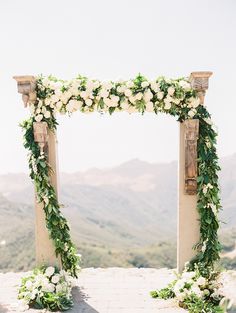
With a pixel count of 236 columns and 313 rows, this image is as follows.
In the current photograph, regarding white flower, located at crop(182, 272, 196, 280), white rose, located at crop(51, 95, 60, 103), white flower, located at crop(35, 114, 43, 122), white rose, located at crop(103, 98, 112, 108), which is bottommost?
white flower, located at crop(182, 272, 196, 280)

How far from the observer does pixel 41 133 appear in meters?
7.00

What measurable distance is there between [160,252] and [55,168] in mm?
30725

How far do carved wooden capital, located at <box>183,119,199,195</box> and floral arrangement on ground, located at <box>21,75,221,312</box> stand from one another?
3.4 inches

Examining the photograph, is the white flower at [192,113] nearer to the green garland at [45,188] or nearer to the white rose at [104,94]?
the white rose at [104,94]

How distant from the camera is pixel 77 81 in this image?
714 centimetres

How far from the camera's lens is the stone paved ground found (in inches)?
259

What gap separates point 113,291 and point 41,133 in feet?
8.65

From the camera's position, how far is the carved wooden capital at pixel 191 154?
6.83 meters

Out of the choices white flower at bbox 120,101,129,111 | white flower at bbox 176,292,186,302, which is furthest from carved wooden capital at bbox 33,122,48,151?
white flower at bbox 176,292,186,302

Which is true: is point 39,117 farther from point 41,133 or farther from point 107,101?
point 107,101

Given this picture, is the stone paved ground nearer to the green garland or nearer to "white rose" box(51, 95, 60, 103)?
the green garland

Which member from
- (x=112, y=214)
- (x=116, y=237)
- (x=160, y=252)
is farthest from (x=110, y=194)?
(x=160, y=252)

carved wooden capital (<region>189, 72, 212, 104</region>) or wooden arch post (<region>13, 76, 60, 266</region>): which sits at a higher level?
carved wooden capital (<region>189, 72, 212, 104</region>)

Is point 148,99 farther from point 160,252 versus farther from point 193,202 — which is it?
point 160,252
